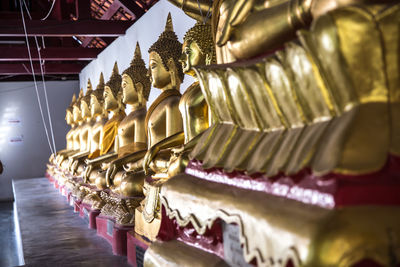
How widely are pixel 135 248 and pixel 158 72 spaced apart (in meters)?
1.11

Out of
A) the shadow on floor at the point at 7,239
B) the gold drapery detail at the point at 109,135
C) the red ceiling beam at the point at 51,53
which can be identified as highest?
the red ceiling beam at the point at 51,53

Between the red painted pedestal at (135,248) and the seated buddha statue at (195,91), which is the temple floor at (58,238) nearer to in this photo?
the red painted pedestal at (135,248)

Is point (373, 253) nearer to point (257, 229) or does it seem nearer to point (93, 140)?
point (257, 229)

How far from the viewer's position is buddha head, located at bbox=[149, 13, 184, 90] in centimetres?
292

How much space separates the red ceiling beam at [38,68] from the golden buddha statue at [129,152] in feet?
15.7

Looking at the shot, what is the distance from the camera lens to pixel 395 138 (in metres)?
0.84

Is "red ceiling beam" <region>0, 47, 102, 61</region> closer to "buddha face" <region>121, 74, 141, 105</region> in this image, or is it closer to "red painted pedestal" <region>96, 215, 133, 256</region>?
"buddha face" <region>121, 74, 141, 105</region>

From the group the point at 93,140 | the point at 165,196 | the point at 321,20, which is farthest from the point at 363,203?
the point at 93,140

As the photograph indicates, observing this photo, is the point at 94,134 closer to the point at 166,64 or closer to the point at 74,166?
the point at 74,166

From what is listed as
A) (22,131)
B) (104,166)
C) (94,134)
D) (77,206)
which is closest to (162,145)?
(104,166)

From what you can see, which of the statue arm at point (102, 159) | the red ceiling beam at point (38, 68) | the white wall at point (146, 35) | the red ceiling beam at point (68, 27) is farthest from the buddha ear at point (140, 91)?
the red ceiling beam at point (38, 68)

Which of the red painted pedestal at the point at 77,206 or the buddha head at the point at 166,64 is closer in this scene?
the buddha head at the point at 166,64

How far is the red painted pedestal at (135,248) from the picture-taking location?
2.29 meters

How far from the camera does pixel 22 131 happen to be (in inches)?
344
